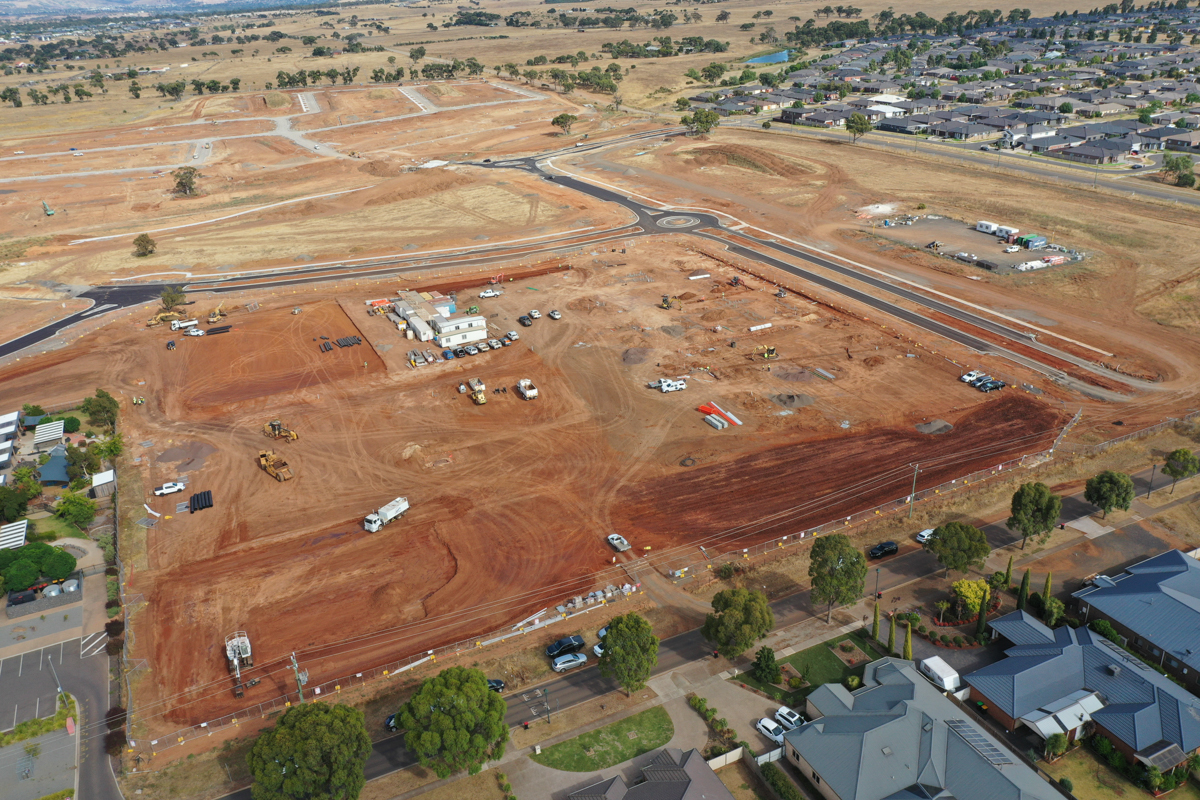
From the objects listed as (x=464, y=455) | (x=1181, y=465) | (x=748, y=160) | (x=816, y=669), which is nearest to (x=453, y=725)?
(x=816, y=669)

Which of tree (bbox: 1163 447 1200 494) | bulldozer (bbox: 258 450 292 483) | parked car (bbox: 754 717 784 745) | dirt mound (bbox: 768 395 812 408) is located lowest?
parked car (bbox: 754 717 784 745)

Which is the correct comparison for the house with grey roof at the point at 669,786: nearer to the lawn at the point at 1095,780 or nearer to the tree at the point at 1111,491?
the lawn at the point at 1095,780

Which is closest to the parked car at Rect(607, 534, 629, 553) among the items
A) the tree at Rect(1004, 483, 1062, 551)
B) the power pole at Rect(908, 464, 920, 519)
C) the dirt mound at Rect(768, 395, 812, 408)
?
the power pole at Rect(908, 464, 920, 519)

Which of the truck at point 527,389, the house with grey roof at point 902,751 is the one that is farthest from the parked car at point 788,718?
the truck at point 527,389

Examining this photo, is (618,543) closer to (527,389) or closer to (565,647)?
(565,647)

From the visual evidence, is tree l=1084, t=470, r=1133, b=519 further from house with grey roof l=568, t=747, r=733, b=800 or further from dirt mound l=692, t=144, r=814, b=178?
dirt mound l=692, t=144, r=814, b=178

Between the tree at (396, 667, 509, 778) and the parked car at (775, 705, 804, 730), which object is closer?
the tree at (396, 667, 509, 778)

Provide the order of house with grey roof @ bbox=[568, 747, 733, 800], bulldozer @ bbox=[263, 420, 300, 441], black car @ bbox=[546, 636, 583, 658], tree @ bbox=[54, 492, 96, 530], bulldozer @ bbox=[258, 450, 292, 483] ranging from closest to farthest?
1. house with grey roof @ bbox=[568, 747, 733, 800]
2. black car @ bbox=[546, 636, 583, 658]
3. tree @ bbox=[54, 492, 96, 530]
4. bulldozer @ bbox=[258, 450, 292, 483]
5. bulldozer @ bbox=[263, 420, 300, 441]
